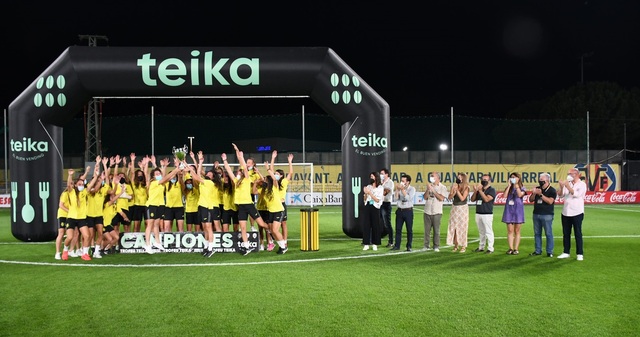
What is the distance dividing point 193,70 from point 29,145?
4591 millimetres

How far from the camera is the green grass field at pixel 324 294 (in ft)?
18.9

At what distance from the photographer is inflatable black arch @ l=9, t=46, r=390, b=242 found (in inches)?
493

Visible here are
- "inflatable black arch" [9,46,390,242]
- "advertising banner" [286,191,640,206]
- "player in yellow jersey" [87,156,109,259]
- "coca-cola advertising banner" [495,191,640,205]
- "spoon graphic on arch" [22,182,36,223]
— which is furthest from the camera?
"coca-cola advertising banner" [495,191,640,205]

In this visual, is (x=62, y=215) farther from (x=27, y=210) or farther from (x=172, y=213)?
(x=27, y=210)

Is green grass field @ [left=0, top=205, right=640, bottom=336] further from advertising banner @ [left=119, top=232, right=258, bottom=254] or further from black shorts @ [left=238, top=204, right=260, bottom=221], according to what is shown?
black shorts @ [left=238, top=204, right=260, bottom=221]

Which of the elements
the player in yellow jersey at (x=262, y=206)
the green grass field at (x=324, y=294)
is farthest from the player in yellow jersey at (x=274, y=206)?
Answer: the green grass field at (x=324, y=294)

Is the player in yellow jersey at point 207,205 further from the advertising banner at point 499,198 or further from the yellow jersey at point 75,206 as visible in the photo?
the advertising banner at point 499,198

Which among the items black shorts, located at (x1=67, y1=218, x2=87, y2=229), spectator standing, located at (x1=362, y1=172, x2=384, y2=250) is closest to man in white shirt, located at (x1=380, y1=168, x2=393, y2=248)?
spectator standing, located at (x1=362, y1=172, x2=384, y2=250)

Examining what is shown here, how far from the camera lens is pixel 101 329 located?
5.70m

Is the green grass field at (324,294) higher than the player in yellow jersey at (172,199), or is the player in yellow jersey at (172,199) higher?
the player in yellow jersey at (172,199)

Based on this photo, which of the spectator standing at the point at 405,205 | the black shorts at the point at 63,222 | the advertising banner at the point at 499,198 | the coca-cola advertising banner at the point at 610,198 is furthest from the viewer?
the coca-cola advertising banner at the point at 610,198

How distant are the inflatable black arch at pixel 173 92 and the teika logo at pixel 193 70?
2cm

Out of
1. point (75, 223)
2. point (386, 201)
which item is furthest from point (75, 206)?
point (386, 201)

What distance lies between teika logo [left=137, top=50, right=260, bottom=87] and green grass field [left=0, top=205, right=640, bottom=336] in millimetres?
4083
